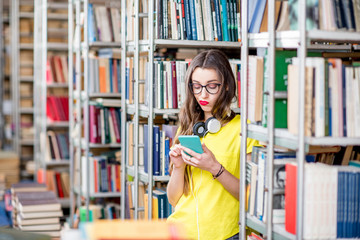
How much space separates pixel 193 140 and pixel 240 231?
47cm

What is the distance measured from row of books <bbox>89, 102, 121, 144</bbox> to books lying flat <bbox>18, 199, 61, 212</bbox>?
705 millimetres

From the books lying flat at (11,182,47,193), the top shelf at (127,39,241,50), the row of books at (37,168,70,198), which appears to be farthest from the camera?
the row of books at (37,168,70,198)

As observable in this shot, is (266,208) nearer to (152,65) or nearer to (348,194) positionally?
(348,194)

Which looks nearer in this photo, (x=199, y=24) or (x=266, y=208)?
(x=266, y=208)

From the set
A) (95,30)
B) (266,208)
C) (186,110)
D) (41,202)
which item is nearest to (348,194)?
(266,208)

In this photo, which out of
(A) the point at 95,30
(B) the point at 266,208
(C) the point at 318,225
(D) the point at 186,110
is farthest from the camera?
(A) the point at 95,30

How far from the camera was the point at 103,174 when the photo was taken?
4.88 m

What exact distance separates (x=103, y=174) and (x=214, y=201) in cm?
247

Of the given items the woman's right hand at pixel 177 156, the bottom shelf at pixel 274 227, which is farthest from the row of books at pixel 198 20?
the bottom shelf at pixel 274 227

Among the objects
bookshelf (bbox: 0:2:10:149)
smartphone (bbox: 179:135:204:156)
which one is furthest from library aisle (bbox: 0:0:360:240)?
bookshelf (bbox: 0:2:10:149)

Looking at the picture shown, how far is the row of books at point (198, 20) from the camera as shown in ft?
10.9

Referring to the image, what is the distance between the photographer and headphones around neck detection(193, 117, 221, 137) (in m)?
2.57

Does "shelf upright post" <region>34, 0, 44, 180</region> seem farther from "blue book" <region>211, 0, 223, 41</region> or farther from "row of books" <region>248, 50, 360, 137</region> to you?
"row of books" <region>248, 50, 360, 137</region>

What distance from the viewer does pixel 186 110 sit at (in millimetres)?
2742
